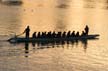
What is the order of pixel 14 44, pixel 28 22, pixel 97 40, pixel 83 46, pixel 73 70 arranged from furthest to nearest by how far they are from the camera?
pixel 28 22, pixel 97 40, pixel 83 46, pixel 14 44, pixel 73 70

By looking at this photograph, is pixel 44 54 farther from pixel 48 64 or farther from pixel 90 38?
pixel 90 38

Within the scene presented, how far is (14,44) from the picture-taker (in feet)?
169

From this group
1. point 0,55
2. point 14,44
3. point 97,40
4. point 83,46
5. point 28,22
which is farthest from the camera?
point 28,22

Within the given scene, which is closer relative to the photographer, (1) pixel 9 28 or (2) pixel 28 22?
(1) pixel 9 28

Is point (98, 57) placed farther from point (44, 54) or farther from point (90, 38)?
point (90, 38)

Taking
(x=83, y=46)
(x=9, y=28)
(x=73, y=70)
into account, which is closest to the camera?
(x=73, y=70)

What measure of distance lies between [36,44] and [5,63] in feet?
37.6

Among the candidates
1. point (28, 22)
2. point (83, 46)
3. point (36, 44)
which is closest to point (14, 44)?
point (36, 44)

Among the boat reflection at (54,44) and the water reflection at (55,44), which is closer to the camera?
the boat reflection at (54,44)

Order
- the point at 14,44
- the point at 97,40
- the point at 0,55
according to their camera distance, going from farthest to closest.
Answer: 1. the point at 97,40
2. the point at 14,44
3. the point at 0,55

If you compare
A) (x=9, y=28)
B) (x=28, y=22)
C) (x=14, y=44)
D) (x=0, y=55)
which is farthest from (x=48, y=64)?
(x=28, y=22)

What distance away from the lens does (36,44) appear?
53312 mm

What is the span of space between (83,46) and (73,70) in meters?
14.5

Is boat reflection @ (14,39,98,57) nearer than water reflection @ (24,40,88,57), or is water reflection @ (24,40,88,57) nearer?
boat reflection @ (14,39,98,57)
